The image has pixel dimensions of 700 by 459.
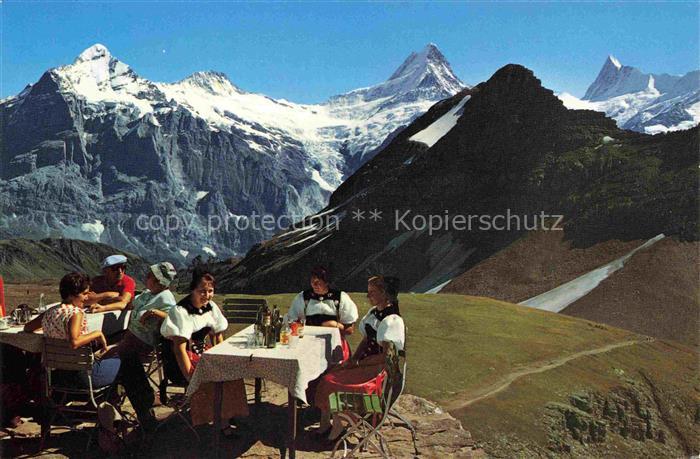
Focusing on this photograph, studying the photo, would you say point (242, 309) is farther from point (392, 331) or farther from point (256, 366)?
point (392, 331)

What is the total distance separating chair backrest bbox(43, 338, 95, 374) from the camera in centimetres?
A: 823

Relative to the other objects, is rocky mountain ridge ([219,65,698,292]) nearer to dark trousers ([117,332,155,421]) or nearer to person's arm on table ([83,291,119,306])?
person's arm on table ([83,291,119,306])

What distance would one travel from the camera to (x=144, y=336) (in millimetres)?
9422

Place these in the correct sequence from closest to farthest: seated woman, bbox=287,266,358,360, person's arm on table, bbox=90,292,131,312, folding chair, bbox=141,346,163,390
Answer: folding chair, bbox=141,346,163,390 → person's arm on table, bbox=90,292,131,312 → seated woman, bbox=287,266,358,360

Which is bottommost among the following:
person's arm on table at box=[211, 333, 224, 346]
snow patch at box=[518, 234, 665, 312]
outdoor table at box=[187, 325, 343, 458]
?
snow patch at box=[518, 234, 665, 312]

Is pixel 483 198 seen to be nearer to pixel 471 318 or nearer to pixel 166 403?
pixel 471 318

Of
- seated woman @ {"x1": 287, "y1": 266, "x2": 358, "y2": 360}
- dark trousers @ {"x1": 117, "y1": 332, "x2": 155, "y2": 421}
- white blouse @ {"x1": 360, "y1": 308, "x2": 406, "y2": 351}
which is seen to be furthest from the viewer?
seated woman @ {"x1": 287, "y1": 266, "x2": 358, "y2": 360}

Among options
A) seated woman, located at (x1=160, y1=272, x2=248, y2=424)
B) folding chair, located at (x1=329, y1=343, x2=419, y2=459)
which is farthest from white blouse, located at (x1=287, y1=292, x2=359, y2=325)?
folding chair, located at (x1=329, y1=343, x2=419, y2=459)

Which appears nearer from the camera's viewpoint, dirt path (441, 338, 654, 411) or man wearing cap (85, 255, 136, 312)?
man wearing cap (85, 255, 136, 312)

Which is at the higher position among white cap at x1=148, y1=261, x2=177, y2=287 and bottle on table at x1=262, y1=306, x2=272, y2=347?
white cap at x1=148, y1=261, x2=177, y2=287

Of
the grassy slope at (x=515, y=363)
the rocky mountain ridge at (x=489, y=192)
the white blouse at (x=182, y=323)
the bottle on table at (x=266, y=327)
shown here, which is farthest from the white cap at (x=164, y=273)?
the rocky mountain ridge at (x=489, y=192)

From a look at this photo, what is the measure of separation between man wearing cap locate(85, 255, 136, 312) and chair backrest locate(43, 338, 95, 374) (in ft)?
5.83

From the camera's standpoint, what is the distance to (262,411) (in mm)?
10539

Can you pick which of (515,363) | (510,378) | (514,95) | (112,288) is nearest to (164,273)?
(112,288)
